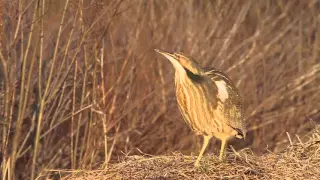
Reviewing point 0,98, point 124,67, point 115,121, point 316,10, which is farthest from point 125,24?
point 316,10

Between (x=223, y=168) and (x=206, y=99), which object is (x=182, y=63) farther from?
(x=223, y=168)

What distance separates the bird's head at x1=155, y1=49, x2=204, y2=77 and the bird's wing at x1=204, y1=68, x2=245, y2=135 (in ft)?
0.87

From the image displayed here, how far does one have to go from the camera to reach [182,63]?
445 centimetres

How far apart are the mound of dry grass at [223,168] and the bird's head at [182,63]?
459 mm

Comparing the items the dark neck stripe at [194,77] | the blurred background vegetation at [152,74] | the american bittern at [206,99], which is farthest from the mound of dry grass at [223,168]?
the blurred background vegetation at [152,74]

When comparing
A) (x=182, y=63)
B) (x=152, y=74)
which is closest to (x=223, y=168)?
(x=182, y=63)

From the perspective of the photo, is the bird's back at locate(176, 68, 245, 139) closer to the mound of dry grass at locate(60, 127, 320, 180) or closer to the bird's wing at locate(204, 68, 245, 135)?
the bird's wing at locate(204, 68, 245, 135)

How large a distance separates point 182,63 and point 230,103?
531mm

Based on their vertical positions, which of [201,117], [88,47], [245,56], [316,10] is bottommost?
[201,117]

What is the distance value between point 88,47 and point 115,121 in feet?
2.73

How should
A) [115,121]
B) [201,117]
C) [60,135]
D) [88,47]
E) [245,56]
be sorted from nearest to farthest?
[201,117], [88,47], [115,121], [60,135], [245,56]

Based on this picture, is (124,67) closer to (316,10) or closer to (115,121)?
(115,121)

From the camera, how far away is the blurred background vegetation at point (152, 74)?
5.89 m

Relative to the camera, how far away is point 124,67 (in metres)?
6.53
